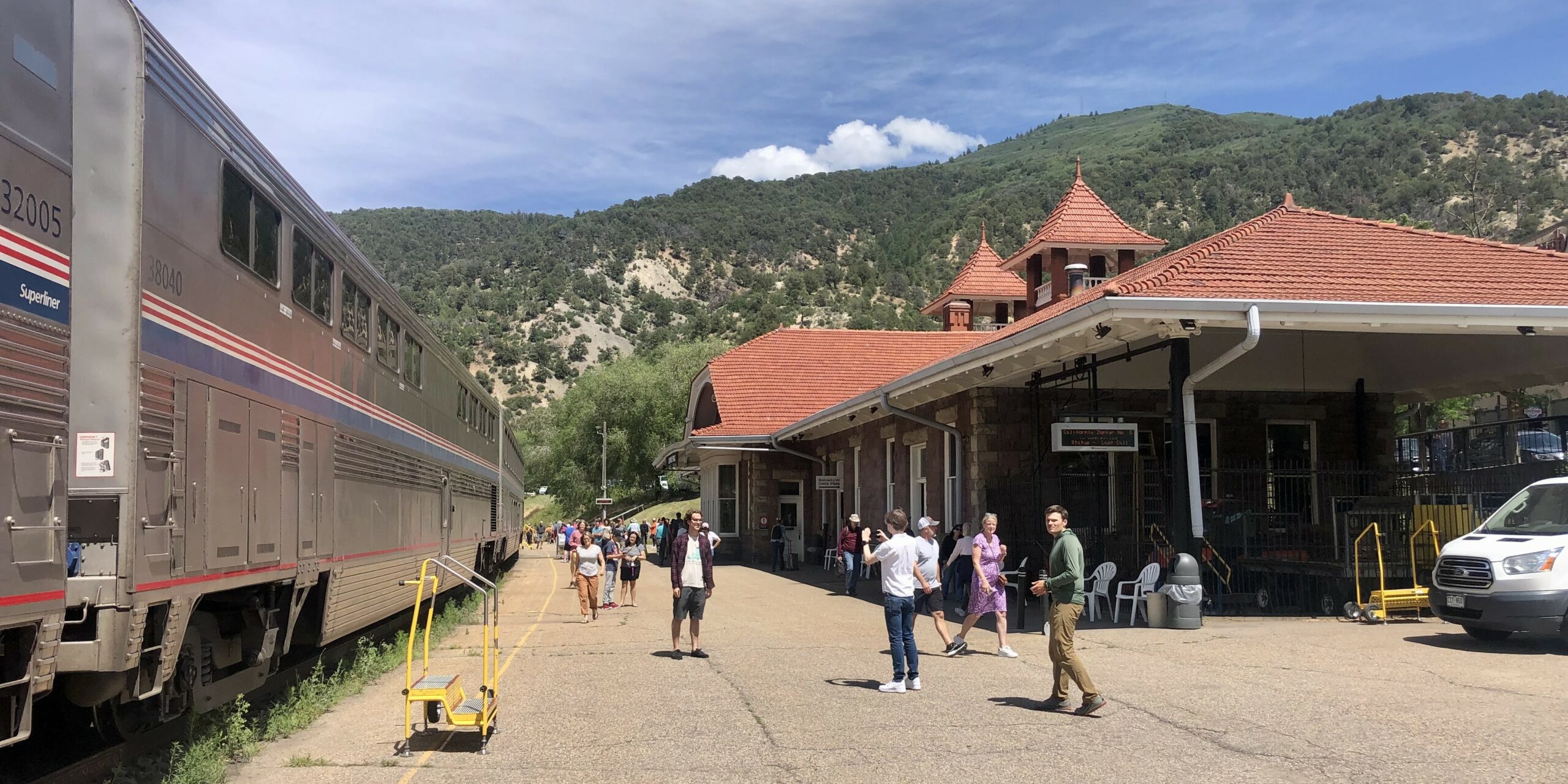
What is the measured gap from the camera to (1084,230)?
29.0 meters

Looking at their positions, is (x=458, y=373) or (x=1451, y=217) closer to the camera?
(x=458, y=373)

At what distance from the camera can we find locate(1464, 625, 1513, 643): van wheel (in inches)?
510

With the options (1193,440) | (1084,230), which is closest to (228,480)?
(1193,440)

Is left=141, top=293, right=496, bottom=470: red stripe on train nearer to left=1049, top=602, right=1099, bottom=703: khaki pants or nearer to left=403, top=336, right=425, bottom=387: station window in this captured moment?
left=403, top=336, right=425, bottom=387: station window

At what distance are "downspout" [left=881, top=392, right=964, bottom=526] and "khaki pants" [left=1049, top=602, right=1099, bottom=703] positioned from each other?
37.0 feet

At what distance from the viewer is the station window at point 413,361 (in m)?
13.6

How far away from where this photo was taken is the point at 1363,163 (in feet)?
306

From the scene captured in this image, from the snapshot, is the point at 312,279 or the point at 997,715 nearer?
the point at 997,715

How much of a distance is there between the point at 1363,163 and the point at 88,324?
10121cm

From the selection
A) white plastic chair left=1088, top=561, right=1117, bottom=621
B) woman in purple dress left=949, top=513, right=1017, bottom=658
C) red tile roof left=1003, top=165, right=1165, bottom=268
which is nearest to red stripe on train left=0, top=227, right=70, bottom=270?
woman in purple dress left=949, top=513, right=1017, bottom=658

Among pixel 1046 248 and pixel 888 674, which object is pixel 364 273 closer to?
pixel 888 674

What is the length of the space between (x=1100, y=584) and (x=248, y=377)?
38.0 ft

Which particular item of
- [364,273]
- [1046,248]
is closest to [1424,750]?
[364,273]

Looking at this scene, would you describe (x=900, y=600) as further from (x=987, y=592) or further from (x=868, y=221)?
(x=868, y=221)
